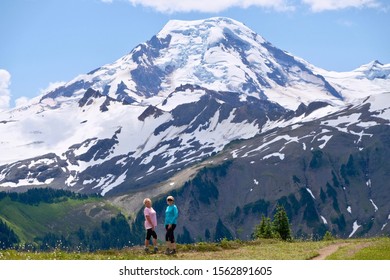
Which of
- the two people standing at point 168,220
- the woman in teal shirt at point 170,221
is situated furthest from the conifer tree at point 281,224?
the woman in teal shirt at point 170,221

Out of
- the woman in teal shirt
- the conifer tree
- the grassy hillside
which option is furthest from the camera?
the conifer tree

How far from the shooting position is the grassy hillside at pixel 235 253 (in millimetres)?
41844

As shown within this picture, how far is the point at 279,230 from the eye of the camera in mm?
100250

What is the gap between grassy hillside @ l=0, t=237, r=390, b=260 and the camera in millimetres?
41844

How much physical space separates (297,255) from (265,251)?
4.09m

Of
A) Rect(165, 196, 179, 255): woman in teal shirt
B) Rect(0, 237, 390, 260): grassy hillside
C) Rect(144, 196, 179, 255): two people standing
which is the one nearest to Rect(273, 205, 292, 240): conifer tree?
Rect(0, 237, 390, 260): grassy hillside

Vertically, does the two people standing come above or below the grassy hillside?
above

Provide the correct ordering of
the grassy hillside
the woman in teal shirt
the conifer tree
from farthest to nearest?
the conifer tree → the woman in teal shirt → the grassy hillside

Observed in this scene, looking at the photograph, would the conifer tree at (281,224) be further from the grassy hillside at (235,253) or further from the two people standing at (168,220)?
the two people standing at (168,220)

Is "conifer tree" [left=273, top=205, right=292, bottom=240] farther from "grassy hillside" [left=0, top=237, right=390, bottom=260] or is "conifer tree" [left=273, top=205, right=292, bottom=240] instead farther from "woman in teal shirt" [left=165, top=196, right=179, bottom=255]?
"woman in teal shirt" [left=165, top=196, right=179, bottom=255]

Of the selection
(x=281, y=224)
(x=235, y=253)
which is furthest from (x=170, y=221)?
(x=281, y=224)
